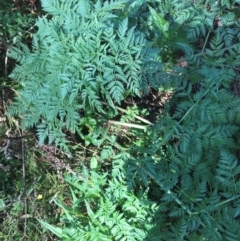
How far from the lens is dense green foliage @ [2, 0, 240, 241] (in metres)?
2.40

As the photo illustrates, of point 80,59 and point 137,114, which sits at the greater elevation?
point 80,59

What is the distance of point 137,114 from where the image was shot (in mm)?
2938

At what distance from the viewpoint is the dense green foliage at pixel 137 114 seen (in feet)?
7.88

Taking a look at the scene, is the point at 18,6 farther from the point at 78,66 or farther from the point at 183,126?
the point at 183,126

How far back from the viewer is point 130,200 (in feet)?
8.82

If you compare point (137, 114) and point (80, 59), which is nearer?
point (80, 59)

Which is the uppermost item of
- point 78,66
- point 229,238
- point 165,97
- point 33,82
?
point 78,66

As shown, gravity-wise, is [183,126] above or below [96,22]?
below

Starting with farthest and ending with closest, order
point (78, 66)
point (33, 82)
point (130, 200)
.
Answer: point (130, 200), point (33, 82), point (78, 66)

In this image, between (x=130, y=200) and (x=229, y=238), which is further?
(x=130, y=200)

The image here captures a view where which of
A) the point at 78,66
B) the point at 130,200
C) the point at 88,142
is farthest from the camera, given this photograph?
the point at 88,142

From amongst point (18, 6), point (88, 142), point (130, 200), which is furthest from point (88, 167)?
point (18, 6)

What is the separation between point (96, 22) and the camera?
238 centimetres

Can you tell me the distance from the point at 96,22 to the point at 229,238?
1540 mm
